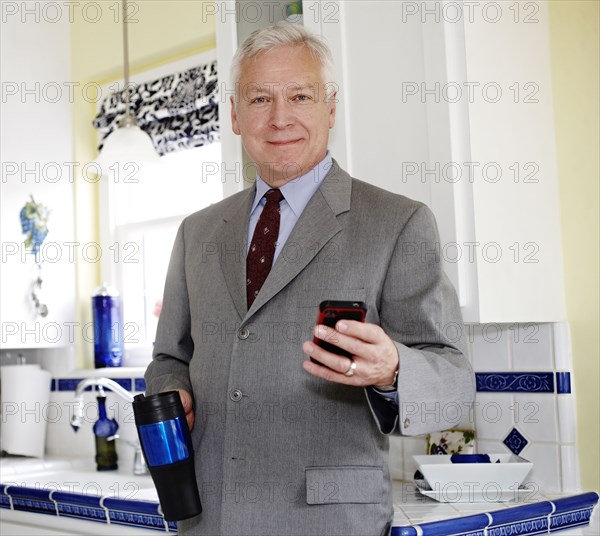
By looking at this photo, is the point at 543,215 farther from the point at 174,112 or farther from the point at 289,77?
the point at 174,112

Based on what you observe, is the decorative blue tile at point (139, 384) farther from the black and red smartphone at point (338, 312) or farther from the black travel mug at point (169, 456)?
the black and red smartphone at point (338, 312)

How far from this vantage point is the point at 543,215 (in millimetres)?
2088

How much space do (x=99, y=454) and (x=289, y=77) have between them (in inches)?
73.9

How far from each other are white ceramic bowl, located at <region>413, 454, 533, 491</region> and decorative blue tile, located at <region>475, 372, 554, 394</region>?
0.70 feet

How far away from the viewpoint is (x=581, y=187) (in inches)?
83.2

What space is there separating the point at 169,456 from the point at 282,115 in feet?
2.00

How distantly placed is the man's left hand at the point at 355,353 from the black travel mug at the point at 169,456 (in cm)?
34

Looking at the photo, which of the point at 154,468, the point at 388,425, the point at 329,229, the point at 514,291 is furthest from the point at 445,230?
the point at 154,468

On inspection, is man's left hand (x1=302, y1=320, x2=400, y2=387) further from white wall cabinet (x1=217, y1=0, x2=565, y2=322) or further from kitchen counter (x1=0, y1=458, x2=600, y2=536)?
white wall cabinet (x1=217, y1=0, x2=565, y2=322)

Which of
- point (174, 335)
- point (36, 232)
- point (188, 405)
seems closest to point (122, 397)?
point (36, 232)

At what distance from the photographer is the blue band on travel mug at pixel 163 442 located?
139cm

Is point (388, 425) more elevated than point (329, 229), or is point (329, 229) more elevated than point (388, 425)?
point (329, 229)

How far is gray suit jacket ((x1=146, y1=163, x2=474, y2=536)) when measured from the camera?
135cm

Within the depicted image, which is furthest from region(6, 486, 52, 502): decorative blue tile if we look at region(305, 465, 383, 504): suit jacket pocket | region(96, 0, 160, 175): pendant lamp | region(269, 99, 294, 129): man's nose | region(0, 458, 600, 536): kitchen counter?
region(269, 99, 294, 129): man's nose
